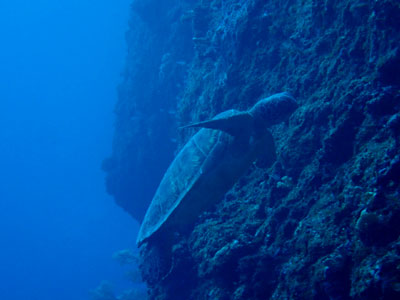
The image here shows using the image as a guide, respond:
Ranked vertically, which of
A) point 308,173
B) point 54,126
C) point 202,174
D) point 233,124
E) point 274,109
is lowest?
point 308,173

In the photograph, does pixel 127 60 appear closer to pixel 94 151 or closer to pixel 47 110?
pixel 94 151

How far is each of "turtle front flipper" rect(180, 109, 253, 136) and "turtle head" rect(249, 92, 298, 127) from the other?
0.26 m

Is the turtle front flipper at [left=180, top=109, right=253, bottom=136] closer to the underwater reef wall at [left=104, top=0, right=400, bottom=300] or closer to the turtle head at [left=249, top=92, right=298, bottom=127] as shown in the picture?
the turtle head at [left=249, top=92, right=298, bottom=127]

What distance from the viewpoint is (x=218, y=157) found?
5059 millimetres

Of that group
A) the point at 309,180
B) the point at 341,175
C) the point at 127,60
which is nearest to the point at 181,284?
the point at 309,180

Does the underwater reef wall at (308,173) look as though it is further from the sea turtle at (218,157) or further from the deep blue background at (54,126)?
the deep blue background at (54,126)

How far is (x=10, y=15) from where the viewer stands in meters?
155

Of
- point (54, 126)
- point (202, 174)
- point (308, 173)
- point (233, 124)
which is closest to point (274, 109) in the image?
point (233, 124)

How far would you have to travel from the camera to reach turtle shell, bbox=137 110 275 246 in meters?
5.08

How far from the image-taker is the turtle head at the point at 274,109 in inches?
193

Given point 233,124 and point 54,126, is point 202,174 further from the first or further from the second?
point 54,126

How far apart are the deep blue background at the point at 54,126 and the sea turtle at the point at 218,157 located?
102 meters

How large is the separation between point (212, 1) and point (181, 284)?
9704mm

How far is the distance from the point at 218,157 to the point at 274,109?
123cm
